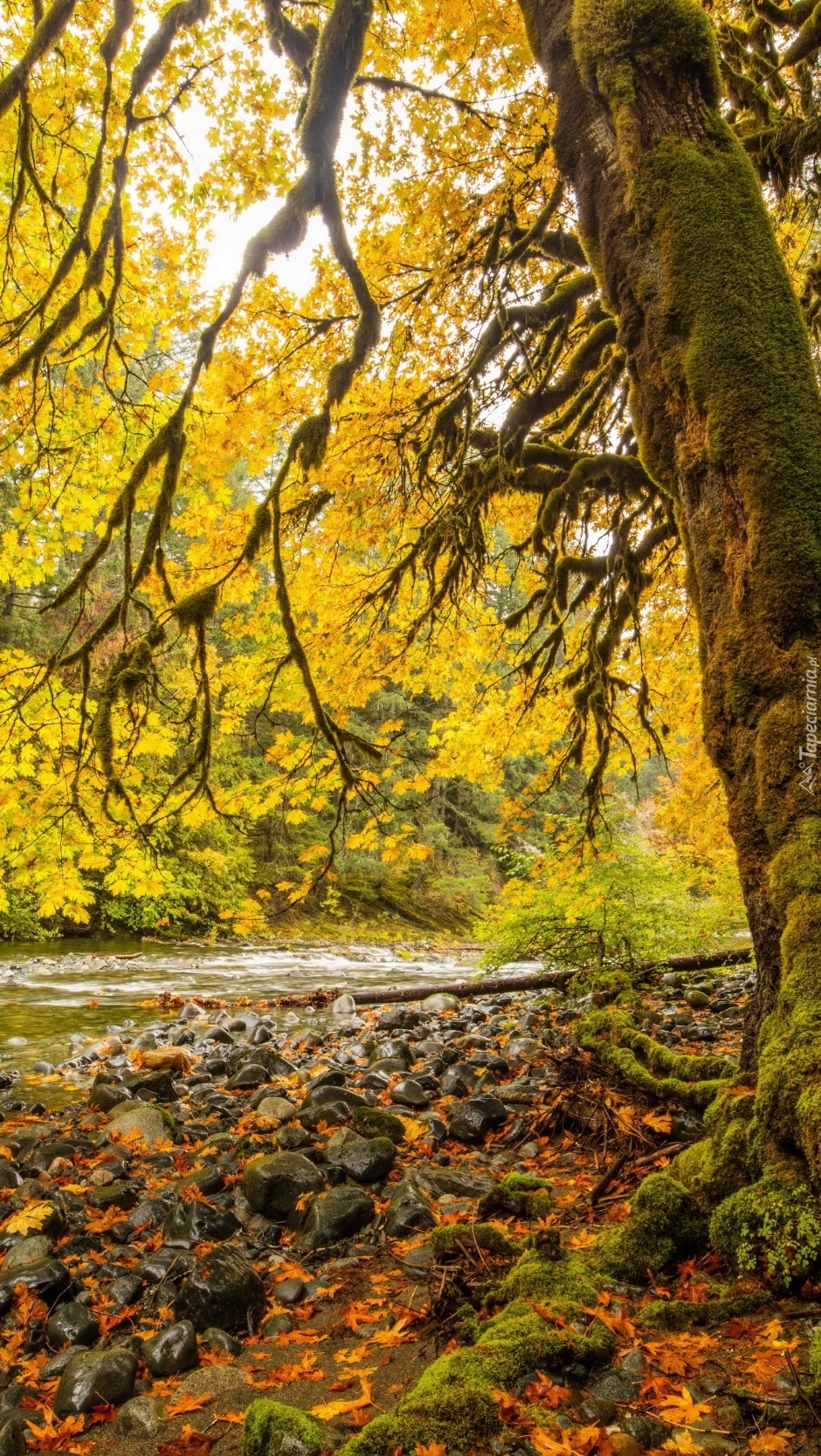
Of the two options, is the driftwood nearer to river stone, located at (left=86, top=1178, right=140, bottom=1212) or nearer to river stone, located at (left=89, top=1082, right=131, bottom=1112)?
river stone, located at (left=89, top=1082, right=131, bottom=1112)

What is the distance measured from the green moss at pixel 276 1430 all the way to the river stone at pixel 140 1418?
544 mm

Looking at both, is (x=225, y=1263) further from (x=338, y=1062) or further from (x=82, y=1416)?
(x=338, y=1062)

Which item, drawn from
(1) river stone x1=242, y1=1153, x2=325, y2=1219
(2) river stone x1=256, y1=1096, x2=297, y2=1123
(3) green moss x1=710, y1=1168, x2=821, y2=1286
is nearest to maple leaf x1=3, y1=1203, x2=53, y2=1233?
(1) river stone x1=242, y1=1153, x2=325, y2=1219

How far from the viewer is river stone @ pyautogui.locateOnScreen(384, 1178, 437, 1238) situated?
3338 millimetres

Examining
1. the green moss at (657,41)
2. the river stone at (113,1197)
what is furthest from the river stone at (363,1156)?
the green moss at (657,41)

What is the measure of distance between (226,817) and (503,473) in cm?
298

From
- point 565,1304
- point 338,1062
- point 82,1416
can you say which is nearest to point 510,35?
point 565,1304

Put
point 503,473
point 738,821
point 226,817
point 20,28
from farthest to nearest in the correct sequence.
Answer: point 20,28 < point 503,473 < point 226,817 < point 738,821

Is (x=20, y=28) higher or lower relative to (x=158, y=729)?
higher

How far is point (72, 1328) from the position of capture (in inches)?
115

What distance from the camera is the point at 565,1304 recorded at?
222 cm

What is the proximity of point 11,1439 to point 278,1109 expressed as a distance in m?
2.81

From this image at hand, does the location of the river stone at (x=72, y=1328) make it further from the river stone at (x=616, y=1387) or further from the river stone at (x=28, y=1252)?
the river stone at (x=616, y=1387)

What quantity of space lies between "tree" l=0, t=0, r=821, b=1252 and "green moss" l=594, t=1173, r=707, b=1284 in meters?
0.36
